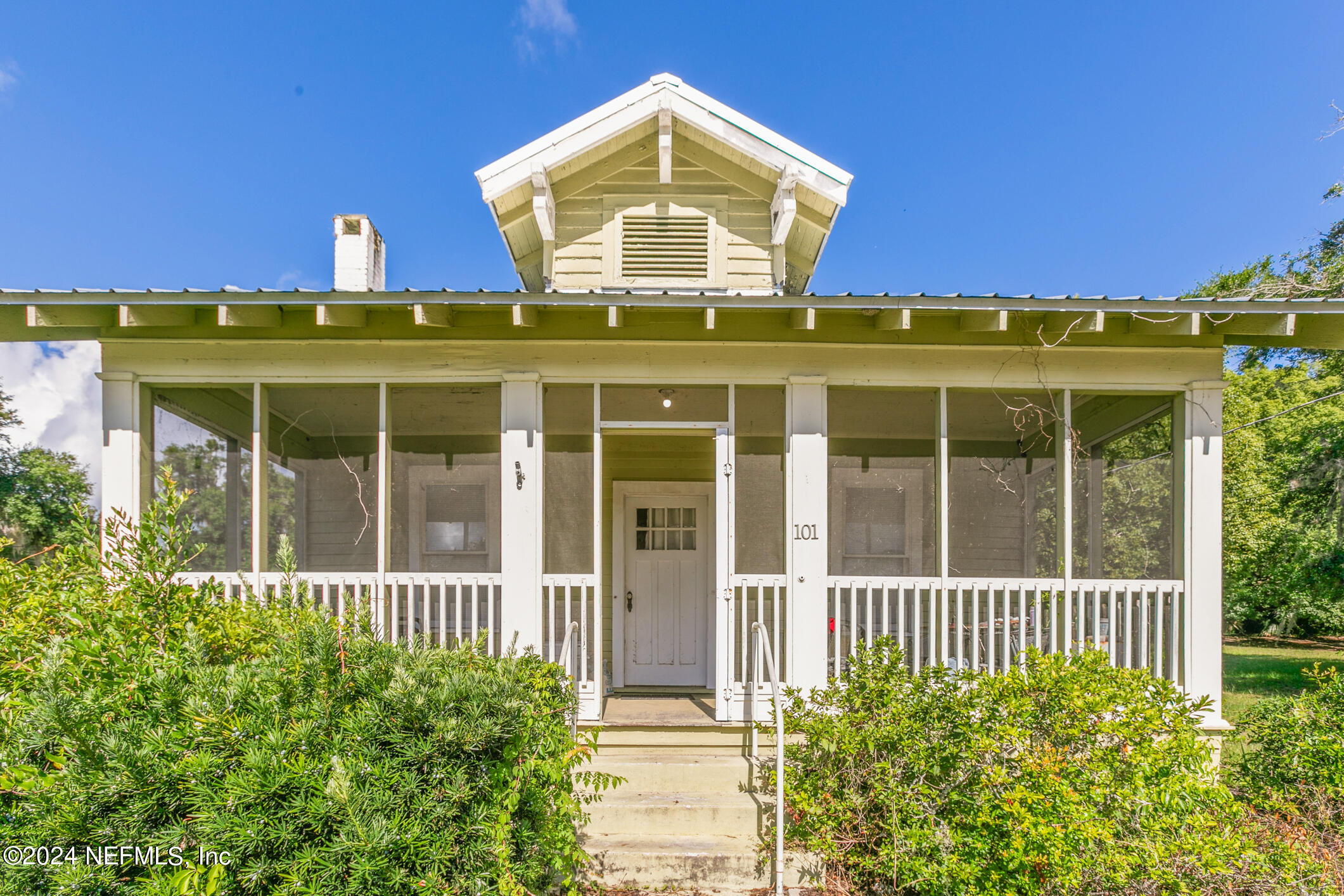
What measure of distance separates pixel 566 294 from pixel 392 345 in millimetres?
1553

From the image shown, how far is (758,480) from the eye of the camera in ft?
16.7

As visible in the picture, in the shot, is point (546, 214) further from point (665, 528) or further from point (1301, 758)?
point (1301, 758)

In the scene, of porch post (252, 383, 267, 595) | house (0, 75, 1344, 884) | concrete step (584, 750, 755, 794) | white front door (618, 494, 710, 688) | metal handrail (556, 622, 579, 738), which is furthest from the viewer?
white front door (618, 494, 710, 688)

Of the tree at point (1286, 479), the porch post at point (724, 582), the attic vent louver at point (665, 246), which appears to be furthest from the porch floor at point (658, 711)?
the tree at point (1286, 479)

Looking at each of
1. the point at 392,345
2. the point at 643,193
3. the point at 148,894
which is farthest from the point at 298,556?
the point at 643,193

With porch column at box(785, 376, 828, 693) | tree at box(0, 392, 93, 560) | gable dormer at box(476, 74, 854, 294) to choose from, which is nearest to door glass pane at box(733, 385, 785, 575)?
porch column at box(785, 376, 828, 693)

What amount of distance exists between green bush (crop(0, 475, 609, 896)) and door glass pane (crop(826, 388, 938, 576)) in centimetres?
307

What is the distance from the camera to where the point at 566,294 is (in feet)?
14.7

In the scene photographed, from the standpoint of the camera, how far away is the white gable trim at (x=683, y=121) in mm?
5883

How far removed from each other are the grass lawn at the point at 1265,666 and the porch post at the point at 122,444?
10.1 meters

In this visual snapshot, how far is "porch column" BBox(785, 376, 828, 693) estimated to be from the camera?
492cm

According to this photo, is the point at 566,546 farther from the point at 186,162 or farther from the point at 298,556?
the point at 186,162

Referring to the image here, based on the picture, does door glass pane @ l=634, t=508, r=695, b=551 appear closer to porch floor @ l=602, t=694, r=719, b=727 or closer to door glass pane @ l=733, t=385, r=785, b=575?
porch floor @ l=602, t=694, r=719, b=727

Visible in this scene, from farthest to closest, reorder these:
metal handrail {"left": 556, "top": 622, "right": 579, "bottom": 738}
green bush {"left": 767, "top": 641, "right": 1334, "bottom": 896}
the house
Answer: the house, metal handrail {"left": 556, "top": 622, "right": 579, "bottom": 738}, green bush {"left": 767, "top": 641, "right": 1334, "bottom": 896}
